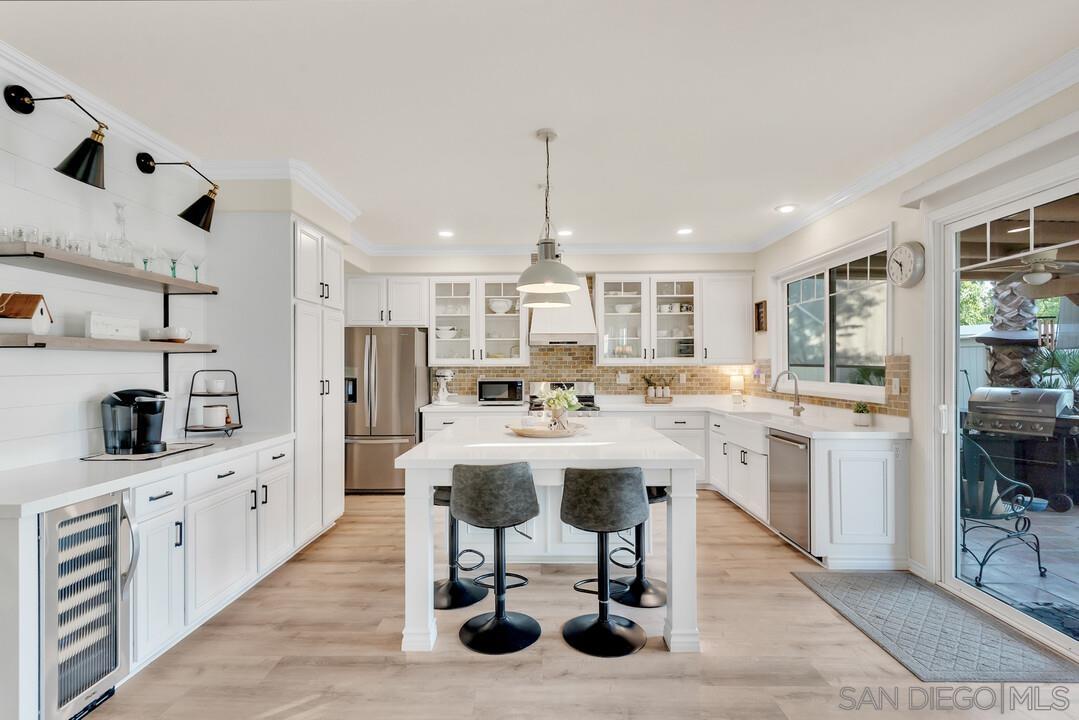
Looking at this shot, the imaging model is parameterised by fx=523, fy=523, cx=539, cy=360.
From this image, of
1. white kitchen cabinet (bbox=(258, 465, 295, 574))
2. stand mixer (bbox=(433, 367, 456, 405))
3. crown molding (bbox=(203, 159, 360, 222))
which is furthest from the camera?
stand mixer (bbox=(433, 367, 456, 405))

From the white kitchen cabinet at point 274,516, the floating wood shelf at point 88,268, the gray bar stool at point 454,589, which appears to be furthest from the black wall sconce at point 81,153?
the gray bar stool at point 454,589

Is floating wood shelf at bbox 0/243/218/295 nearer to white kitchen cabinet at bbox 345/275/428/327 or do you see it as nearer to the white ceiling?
the white ceiling

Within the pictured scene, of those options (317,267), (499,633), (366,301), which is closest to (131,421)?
(317,267)

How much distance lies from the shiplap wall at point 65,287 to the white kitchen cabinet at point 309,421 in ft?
2.32

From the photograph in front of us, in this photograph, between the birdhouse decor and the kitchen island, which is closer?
the birdhouse decor

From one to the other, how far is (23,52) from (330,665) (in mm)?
2945

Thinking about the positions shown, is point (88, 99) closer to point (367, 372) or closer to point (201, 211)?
point (201, 211)

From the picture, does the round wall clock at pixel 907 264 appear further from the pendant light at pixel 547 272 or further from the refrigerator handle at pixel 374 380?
the refrigerator handle at pixel 374 380

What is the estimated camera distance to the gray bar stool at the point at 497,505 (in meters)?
2.36

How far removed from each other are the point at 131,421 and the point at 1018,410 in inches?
175

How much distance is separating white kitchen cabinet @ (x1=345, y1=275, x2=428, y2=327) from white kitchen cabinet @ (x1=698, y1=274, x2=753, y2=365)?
311cm

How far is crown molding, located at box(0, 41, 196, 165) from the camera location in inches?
88.0

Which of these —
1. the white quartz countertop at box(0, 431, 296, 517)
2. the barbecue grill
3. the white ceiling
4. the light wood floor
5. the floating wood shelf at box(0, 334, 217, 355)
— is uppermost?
the white ceiling

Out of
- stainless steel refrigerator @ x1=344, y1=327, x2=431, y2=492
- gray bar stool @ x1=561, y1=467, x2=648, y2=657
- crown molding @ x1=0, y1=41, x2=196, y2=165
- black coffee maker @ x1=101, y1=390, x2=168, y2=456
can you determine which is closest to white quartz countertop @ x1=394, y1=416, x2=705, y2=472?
gray bar stool @ x1=561, y1=467, x2=648, y2=657
